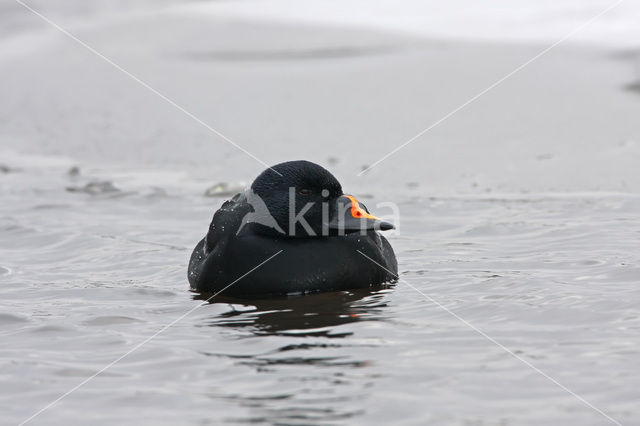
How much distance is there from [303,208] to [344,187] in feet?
10.6

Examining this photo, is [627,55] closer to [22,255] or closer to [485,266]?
[485,266]

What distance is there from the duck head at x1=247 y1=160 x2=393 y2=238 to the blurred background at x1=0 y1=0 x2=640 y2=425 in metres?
0.46

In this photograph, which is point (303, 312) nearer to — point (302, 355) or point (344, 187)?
point (302, 355)

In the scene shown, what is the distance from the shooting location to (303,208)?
5871mm

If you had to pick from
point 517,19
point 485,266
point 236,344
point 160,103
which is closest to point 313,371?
point 236,344

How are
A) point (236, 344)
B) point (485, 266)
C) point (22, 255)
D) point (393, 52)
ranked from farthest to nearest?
point (393, 52)
point (22, 255)
point (485, 266)
point (236, 344)

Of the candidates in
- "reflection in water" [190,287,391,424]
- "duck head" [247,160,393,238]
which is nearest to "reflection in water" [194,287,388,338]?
"reflection in water" [190,287,391,424]

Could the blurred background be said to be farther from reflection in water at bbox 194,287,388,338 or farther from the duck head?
the duck head

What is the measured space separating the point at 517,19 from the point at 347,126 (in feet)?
11.3

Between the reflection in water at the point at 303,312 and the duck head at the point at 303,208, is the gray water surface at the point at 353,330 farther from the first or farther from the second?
the duck head at the point at 303,208

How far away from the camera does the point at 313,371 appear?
431cm

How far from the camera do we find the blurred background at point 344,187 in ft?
13.7

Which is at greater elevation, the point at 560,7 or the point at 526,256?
the point at 560,7

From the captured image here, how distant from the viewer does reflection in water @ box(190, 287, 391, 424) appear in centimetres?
390
